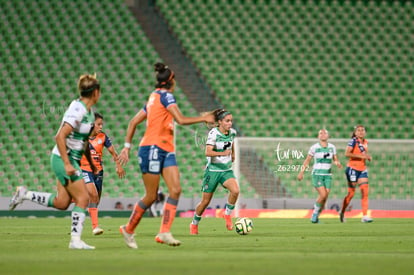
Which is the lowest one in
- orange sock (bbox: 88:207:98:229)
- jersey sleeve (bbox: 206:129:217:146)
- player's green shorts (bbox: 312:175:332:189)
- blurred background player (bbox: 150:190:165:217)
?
blurred background player (bbox: 150:190:165:217)

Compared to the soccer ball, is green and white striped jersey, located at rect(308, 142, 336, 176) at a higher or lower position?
higher

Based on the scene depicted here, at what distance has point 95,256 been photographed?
8.05 metres

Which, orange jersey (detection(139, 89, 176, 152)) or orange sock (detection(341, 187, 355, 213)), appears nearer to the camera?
orange jersey (detection(139, 89, 176, 152))

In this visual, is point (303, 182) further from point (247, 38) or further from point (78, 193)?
point (78, 193)

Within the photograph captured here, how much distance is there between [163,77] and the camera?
9.59m

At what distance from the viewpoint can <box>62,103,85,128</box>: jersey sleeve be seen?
30.1ft

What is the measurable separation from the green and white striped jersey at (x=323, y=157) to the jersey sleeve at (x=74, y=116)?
36.0 feet

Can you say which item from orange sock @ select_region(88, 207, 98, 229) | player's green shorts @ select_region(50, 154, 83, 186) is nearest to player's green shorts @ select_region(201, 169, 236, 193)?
orange sock @ select_region(88, 207, 98, 229)

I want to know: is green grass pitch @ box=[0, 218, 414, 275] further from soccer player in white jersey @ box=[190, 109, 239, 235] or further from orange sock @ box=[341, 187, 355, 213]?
orange sock @ box=[341, 187, 355, 213]

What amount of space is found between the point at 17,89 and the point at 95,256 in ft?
64.8

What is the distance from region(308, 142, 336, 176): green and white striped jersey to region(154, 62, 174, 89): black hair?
1026cm

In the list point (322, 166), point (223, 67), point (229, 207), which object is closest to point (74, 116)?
point (229, 207)

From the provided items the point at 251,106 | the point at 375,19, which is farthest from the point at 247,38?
the point at 375,19

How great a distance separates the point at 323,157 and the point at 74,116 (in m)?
11.3
